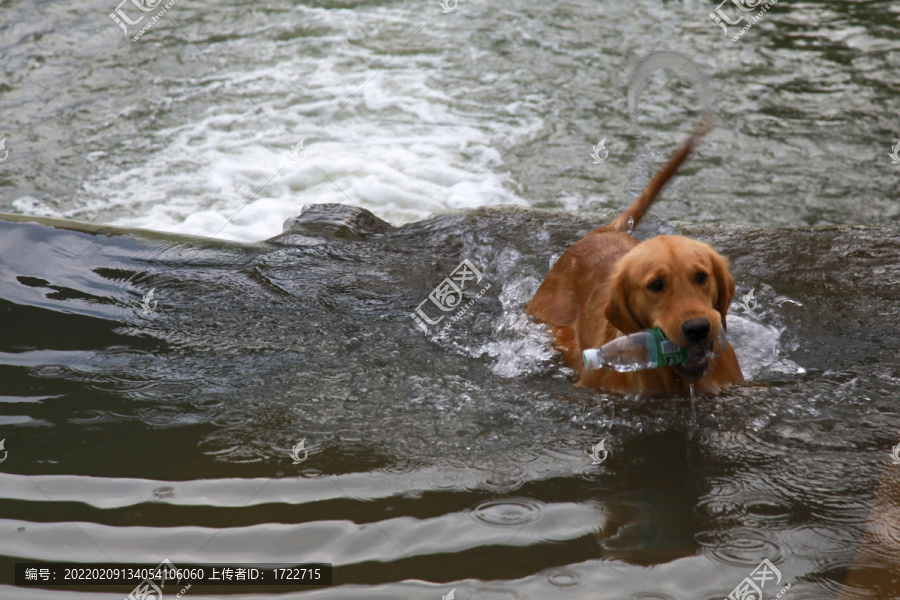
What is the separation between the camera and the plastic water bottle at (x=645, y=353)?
12.0ft

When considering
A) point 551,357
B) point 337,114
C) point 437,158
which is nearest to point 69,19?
point 337,114

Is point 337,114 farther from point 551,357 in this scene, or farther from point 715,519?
point 715,519

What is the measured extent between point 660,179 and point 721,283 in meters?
1.10

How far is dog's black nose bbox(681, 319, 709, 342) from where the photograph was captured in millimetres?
3484

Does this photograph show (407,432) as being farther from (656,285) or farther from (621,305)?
(656,285)

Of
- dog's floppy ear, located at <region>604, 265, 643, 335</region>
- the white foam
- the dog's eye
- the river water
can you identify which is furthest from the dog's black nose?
the white foam

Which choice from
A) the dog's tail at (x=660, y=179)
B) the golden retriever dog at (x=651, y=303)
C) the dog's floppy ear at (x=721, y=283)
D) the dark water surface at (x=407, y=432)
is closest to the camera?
the dark water surface at (x=407, y=432)

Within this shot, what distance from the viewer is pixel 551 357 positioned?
4.66 meters

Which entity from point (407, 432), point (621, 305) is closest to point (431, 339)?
point (407, 432)

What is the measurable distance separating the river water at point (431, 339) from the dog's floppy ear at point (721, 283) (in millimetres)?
504

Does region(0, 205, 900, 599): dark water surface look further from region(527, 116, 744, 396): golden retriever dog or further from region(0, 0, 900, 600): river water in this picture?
region(527, 116, 744, 396): golden retriever dog

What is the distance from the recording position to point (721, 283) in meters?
3.88

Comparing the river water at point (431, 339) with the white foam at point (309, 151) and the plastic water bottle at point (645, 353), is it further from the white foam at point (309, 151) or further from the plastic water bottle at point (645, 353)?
the plastic water bottle at point (645, 353)

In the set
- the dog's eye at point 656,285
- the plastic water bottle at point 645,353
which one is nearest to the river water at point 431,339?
the plastic water bottle at point 645,353
